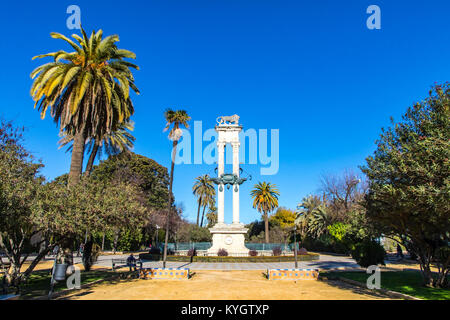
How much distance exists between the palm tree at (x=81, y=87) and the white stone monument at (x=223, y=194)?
63.6 feet

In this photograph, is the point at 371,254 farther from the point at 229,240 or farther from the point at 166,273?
the point at 229,240

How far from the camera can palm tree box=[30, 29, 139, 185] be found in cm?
1754

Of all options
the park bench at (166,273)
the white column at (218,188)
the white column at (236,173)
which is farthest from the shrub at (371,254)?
the white column at (218,188)

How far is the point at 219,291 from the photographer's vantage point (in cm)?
1456

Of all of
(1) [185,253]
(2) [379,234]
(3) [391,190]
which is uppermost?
(3) [391,190]

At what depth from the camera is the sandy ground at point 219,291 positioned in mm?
13070

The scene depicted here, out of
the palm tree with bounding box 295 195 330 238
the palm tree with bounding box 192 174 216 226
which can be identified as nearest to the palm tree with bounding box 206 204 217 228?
the palm tree with bounding box 192 174 216 226

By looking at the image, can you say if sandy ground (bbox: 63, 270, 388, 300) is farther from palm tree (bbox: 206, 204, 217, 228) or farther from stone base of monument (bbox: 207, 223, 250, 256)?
palm tree (bbox: 206, 204, 217, 228)

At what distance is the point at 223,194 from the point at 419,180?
2661 cm

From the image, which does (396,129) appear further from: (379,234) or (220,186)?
(220,186)

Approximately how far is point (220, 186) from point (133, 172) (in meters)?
23.2

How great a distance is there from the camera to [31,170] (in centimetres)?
1491
